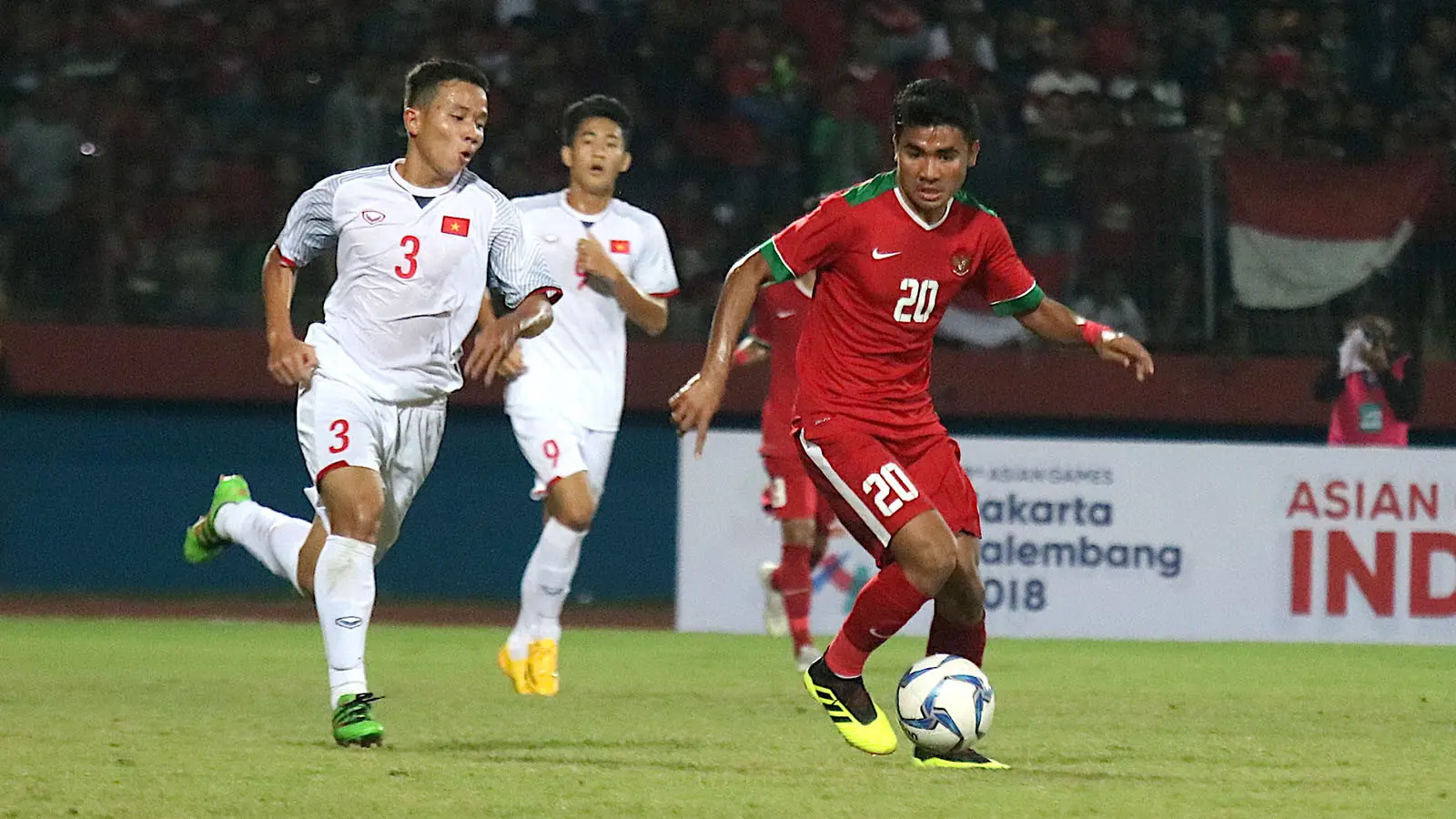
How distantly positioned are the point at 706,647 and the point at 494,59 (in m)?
5.90

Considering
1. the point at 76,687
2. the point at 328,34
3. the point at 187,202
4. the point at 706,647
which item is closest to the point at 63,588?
the point at 187,202

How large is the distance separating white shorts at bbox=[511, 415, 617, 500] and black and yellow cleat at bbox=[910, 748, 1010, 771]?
2947mm

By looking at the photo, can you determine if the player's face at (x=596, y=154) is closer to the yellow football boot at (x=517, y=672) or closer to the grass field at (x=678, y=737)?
the yellow football boot at (x=517, y=672)

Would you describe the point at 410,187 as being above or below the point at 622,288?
above

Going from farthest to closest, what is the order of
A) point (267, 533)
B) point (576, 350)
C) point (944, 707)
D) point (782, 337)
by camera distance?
1. point (782, 337)
2. point (576, 350)
3. point (267, 533)
4. point (944, 707)

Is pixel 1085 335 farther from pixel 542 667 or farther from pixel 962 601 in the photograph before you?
pixel 542 667

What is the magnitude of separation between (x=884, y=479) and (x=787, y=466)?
4.85 m

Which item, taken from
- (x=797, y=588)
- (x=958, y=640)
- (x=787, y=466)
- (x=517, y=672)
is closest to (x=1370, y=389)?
(x=787, y=466)

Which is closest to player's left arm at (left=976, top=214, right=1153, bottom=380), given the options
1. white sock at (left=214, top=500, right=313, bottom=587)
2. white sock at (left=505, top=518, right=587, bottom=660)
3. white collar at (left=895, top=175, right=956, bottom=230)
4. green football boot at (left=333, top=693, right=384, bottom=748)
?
white collar at (left=895, top=175, right=956, bottom=230)

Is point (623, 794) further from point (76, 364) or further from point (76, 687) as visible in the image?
point (76, 364)

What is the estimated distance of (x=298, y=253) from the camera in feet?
23.0

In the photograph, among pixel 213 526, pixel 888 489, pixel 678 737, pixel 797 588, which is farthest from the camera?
pixel 797 588

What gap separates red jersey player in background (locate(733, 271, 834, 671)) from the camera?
1081cm

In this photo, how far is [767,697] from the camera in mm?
8914
